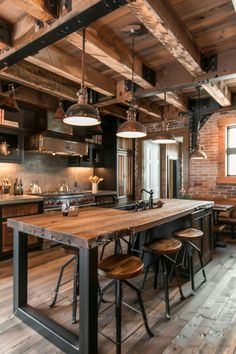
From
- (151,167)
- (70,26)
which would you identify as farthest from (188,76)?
(151,167)

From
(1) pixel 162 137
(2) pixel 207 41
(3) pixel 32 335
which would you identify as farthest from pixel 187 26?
(3) pixel 32 335

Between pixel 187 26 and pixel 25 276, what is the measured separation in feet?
10.1

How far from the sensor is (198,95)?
522cm

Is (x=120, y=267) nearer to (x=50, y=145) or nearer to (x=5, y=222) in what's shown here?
(x=5, y=222)

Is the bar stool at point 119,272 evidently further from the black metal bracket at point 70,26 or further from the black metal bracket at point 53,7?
the black metal bracket at point 53,7

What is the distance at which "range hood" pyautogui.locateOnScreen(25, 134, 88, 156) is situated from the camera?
440 centimetres

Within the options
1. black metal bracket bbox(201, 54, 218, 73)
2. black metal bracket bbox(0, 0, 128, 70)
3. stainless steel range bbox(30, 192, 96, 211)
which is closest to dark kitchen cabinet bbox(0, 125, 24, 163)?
stainless steel range bbox(30, 192, 96, 211)

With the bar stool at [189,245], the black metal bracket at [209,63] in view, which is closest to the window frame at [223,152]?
the black metal bracket at [209,63]

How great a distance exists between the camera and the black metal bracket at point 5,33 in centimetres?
256

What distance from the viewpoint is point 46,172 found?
5.11 metres

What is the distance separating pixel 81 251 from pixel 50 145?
10.6 feet

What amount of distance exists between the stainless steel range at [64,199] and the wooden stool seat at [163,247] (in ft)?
7.52

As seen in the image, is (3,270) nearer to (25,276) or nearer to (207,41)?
(25,276)

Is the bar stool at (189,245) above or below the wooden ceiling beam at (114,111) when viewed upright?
below
